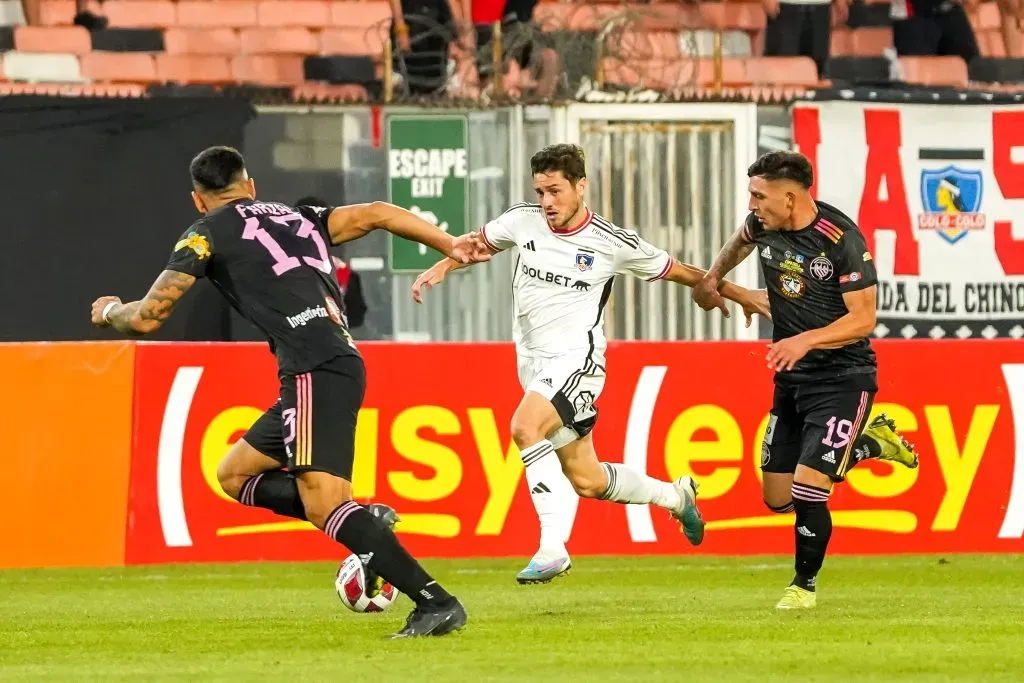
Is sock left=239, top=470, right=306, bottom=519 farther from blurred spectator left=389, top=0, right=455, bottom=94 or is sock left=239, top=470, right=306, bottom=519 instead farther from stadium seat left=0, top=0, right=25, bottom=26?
stadium seat left=0, top=0, right=25, bottom=26

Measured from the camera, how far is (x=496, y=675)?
21.3ft

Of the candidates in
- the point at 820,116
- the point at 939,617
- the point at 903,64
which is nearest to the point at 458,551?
the point at 939,617

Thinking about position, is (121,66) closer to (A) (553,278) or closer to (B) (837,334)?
(A) (553,278)

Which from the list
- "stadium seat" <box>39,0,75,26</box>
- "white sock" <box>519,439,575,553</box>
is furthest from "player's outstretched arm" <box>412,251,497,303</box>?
"stadium seat" <box>39,0,75,26</box>

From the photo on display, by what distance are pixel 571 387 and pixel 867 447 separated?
5.22 feet

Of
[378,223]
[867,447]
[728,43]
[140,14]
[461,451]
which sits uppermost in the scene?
[140,14]

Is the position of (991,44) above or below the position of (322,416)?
above

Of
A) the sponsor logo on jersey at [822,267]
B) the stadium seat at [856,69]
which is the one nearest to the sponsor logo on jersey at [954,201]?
the stadium seat at [856,69]

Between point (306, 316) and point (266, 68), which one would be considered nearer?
point (306, 316)

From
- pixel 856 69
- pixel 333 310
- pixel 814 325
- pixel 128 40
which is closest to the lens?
pixel 333 310

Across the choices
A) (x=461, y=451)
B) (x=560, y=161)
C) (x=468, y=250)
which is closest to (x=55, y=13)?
(x=461, y=451)

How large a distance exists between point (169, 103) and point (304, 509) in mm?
7561

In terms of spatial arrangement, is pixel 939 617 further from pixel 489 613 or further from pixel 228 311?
Result: pixel 228 311

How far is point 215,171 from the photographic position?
780cm
